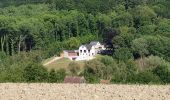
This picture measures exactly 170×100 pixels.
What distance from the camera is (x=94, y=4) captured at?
7062 centimetres

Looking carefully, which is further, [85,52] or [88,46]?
[88,46]

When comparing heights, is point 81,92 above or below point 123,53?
above

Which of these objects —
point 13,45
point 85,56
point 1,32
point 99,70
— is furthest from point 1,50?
point 99,70

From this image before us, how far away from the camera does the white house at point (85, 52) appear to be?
4615cm

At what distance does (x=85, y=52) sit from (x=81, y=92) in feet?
115

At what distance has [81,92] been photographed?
11.8 meters

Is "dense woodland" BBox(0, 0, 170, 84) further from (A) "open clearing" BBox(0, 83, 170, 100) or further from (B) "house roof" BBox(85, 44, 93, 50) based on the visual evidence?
(A) "open clearing" BBox(0, 83, 170, 100)

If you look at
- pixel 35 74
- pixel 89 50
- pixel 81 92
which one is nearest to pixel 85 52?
pixel 89 50

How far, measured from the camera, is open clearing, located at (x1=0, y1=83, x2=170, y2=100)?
11180mm

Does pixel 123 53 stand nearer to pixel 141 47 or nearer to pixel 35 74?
pixel 141 47

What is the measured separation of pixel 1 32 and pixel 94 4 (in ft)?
63.0

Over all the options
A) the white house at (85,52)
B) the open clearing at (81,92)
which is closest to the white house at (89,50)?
the white house at (85,52)

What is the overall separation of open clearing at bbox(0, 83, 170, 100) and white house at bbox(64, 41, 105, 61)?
3221 cm

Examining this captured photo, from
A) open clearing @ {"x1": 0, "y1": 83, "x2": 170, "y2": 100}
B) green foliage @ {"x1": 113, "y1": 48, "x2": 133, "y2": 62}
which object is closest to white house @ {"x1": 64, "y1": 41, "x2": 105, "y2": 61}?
green foliage @ {"x1": 113, "y1": 48, "x2": 133, "y2": 62}
